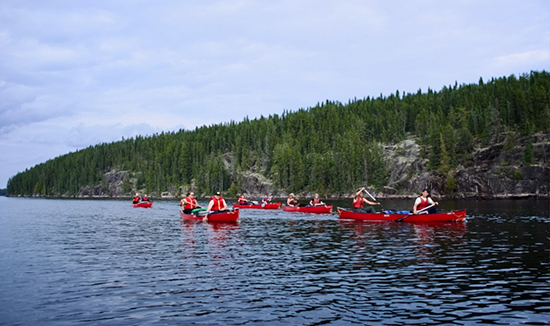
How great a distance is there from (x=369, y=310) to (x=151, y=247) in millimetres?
17491

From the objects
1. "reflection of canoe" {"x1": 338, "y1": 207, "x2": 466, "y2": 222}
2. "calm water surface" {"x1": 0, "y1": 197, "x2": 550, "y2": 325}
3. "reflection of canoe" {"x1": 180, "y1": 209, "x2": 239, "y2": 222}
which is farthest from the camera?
"reflection of canoe" {"x1": 180, "y1": 209, "x2": 239, "y2": 222}

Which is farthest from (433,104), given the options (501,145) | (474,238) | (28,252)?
(28,252)

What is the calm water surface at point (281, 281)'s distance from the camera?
40.2 feet

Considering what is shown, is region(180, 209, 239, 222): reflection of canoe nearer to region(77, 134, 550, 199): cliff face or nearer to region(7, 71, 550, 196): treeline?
region(77, 134, 550, 199): cliff face

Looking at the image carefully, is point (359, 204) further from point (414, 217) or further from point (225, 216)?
point (225, 216)

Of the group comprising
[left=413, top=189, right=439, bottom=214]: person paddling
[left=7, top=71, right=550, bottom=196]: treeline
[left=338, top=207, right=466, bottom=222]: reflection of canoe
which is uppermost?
[left=7, top=71, right=550, bottom=196]: treeline

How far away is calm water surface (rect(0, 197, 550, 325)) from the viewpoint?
12258 millimetres

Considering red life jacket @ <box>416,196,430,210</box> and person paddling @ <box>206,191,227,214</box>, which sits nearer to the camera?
red life jacket @ <box>416,196,430,210</box>

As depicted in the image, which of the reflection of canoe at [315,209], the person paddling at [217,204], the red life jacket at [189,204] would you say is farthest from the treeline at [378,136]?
the person paddling at [217,204]

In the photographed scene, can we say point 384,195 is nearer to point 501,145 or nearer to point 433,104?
point 501,145

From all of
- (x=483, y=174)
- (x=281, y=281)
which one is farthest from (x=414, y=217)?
(x=483, y=174)

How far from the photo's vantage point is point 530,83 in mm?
156375

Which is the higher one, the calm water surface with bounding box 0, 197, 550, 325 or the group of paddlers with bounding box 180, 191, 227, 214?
the group of paddlers with bounding box 180, 191, 227, 214

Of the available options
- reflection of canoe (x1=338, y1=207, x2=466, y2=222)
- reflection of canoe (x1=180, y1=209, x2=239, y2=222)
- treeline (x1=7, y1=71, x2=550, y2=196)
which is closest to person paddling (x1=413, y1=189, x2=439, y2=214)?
reflection of canoe (x1=338, y1=207, x2=466, y2=222)
